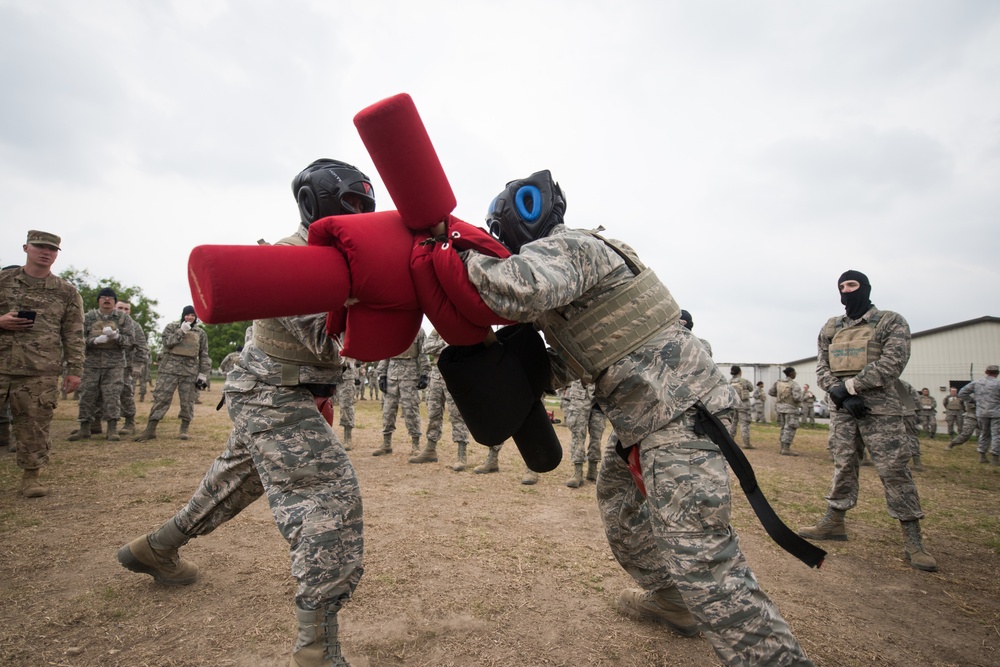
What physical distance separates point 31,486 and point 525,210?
20.2 ft

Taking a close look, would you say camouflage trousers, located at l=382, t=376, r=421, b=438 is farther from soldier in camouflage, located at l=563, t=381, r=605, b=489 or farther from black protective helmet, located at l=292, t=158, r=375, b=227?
black protective helmet, located at l=292, t=158, r=375, b=227

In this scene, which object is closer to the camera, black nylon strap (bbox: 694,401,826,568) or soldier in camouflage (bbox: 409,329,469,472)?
black nylon strap (bbox: 694,401,826,568)

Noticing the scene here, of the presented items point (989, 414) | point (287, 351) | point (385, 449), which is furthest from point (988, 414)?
point (287, 351)

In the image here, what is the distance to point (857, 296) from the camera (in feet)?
16.8

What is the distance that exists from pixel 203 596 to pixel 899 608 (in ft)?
15.3

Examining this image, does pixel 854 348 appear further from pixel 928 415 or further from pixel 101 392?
pixel 928 415

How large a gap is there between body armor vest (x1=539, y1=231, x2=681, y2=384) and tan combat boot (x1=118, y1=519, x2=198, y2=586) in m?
2.67

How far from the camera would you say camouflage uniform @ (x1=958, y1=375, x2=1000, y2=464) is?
12883 millimetres

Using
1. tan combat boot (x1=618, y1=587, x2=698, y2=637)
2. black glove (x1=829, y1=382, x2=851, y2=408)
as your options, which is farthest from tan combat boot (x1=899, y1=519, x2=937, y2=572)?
tan combat boot (x1=618, y1=587, x2=698, y2=637)

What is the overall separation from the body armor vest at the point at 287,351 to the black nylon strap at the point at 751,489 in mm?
1903

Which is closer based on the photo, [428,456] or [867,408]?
[867,408]

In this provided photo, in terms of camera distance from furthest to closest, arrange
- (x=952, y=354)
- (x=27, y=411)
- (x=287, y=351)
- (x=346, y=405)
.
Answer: (x=952, y=354)
(x=346, y=405)
(x=27, y=411)
(x=287, y=351)

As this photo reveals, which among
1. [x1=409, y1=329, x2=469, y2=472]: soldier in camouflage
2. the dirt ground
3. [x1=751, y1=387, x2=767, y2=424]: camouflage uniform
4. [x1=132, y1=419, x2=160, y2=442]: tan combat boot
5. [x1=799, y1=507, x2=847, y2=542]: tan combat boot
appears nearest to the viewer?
the dirt ground

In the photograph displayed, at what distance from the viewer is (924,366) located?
30.8 m
